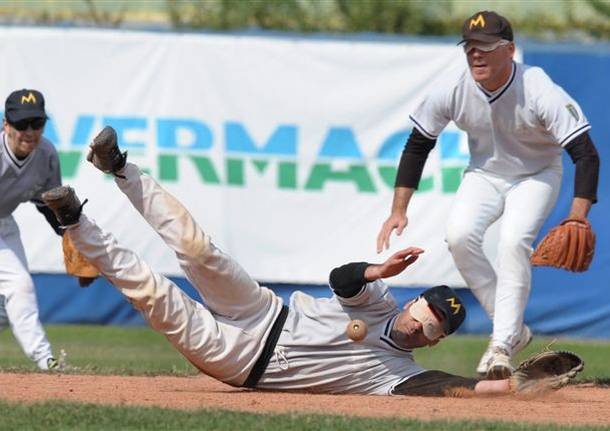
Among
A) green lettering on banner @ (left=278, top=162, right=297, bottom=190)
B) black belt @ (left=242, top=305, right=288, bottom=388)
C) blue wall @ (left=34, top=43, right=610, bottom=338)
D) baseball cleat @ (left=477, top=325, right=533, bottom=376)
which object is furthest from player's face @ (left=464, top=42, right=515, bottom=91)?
green lettering on banner @ (left=278, top=162, right=297, bottom=190)

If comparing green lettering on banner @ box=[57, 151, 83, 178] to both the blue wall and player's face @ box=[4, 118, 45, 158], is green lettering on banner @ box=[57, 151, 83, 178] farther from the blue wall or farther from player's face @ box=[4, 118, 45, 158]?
player's face @ box=[4, 118, 45, 158]

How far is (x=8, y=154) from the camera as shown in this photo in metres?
8.78

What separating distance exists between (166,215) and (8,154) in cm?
238

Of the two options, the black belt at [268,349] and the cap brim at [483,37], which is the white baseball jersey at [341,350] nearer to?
the black belt at [268,349]

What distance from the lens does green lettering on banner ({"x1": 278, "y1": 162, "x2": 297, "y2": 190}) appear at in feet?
42.8

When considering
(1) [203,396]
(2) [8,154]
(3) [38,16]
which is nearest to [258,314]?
(1) [203,396]

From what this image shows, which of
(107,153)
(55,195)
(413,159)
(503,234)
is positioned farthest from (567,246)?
(55,195)

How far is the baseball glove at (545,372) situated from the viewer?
6.80 meters

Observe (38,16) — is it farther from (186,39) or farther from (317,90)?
(317,90)

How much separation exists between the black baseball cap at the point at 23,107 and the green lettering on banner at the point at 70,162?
4.27 meters

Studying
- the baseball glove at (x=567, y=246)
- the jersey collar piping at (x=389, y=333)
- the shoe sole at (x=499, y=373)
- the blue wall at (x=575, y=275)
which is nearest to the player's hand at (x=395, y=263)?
the jersey collar piping at (x=389, y=333)

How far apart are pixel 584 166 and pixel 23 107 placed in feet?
11.1

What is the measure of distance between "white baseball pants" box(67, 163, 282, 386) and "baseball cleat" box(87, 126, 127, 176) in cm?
5

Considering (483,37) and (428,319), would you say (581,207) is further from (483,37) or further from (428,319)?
(428,319)
